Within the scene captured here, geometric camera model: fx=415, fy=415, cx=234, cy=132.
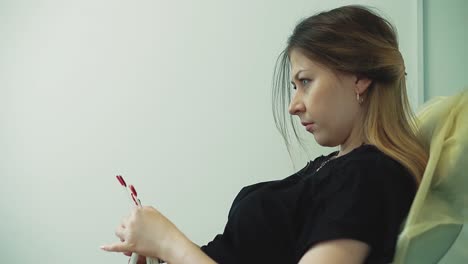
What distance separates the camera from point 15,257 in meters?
1.42

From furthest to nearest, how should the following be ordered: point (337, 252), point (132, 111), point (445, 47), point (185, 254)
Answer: point (132, 111) < point (445, 47) < point (185, 254) < point (337, 252)

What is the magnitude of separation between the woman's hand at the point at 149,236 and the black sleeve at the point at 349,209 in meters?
0.23

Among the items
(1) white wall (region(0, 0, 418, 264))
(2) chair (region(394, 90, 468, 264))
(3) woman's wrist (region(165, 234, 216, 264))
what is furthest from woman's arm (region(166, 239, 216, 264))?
(1) white wall (region(0, 0, 418, 264))

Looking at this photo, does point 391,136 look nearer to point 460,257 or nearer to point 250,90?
point 460,257

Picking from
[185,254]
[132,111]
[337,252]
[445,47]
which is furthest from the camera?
[132,111]

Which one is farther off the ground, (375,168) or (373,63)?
(373,63)

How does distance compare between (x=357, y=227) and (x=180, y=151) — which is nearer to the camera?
(x=357, y=227)

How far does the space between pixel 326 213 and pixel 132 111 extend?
0.81 meters

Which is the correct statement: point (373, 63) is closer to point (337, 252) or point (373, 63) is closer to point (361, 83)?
point (361, 83)

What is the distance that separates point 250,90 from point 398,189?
589 mm

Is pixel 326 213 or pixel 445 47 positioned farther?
pixel 445 47

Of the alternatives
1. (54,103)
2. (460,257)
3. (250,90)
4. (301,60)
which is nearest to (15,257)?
(54,103)

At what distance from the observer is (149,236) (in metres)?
0.75

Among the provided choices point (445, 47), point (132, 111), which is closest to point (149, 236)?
point (132, 111)
